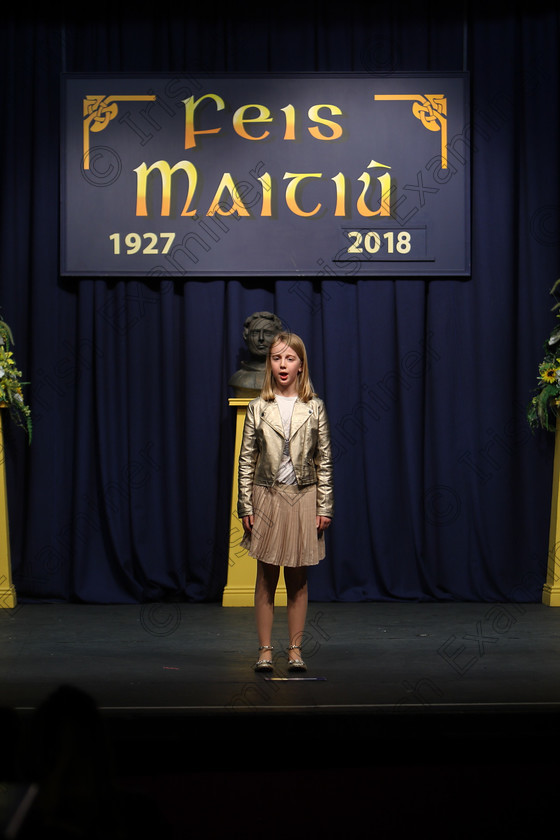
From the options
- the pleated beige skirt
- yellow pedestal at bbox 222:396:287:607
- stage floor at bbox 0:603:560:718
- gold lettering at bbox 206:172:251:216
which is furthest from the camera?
gold lettering at bbox 206:172:251:216

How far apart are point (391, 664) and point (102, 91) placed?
374 cm

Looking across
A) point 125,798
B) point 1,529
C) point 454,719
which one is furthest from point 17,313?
point 125,798

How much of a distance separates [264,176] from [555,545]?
2735mm

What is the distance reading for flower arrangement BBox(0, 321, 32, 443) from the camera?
5344 mm

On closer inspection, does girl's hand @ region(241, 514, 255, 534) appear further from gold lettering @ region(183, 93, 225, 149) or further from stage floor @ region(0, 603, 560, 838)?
gold lettering @ region(183, 93, 225, 149)

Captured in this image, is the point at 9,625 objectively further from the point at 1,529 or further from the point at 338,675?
the point at 338,675

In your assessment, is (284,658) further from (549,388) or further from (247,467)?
(549,388)

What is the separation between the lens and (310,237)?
571cm

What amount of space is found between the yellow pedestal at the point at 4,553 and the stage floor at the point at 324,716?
50 centimetres

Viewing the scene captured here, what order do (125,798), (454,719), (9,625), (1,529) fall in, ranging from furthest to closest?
1. (1,529)
2. (9,625)
3. (454,719)
4. (125,798)

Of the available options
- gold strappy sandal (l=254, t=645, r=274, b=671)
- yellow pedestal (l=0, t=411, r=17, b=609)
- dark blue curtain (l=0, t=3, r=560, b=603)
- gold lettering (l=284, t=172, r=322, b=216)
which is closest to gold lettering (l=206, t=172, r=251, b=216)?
gold lettering (l=284, t=172, r=322, b=216)

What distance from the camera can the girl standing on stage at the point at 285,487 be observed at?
3801 mm

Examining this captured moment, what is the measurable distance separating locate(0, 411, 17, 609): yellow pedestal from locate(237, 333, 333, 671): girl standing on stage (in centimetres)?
209

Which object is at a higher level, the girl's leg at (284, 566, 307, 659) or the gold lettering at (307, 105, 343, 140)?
the gold lettering at (307, 105, 343, 140)
